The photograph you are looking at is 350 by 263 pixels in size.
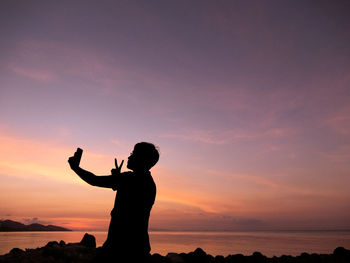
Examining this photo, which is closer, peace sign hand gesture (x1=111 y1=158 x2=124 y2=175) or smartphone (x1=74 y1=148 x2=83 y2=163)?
smartphone (x1=74 y1=148 x2=83 y2=163)

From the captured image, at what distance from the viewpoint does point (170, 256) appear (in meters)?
11.7

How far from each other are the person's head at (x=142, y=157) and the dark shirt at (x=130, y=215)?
13 cm

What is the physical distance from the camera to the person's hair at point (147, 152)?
3.00 metres

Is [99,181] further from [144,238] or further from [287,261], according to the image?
[287,261]

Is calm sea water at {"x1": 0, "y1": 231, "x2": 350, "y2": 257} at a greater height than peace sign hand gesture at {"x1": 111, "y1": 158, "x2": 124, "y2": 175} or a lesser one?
lesser

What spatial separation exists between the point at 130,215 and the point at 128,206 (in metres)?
0.09

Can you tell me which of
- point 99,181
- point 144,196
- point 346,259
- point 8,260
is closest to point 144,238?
point 144,196

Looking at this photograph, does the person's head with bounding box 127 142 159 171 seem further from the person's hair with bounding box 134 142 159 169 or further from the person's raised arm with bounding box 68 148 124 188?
the person's raised arm with bounding box 68 148 124 188

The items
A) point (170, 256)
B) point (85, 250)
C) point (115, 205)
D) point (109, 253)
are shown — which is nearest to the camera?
point (109, 253)

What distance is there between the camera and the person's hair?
300 cm

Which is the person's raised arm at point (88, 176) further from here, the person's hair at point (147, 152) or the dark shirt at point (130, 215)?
the person's hair at point (147, 152)

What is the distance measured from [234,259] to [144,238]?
462 inches

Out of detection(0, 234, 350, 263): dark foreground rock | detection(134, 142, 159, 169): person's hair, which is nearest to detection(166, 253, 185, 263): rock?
detection(0, 234, 350, 263): dark foreground rock

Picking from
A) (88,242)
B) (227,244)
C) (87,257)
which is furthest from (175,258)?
(227,244)
